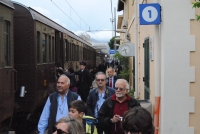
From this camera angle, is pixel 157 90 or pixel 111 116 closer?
pixel 111 116

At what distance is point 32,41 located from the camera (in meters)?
9.75

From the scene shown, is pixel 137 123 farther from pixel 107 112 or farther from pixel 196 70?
pixel 196 70

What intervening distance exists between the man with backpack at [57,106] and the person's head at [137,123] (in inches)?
102

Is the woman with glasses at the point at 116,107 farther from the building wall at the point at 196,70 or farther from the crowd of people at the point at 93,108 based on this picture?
the building wall at the point at 196,70

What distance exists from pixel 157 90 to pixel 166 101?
46 cm

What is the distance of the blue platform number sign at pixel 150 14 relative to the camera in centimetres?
769

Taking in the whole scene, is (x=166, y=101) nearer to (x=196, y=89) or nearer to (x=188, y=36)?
(x=196, y=89)

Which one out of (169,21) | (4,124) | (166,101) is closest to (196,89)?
(166,101)

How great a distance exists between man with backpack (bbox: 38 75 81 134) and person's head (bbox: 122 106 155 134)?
2.59 m

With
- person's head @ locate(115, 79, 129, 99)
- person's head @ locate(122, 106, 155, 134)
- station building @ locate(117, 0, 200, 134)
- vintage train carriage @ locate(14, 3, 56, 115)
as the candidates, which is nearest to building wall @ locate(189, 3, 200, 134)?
station building @ locate(117, 0, 200, 134)

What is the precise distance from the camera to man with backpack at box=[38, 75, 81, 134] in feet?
19.2

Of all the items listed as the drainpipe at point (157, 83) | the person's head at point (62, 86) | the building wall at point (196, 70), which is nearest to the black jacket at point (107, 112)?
the person's head at point (62, 86)

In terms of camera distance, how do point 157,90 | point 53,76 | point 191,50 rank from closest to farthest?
point 191,50 < point 157,90 < point 53,76

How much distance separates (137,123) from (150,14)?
189 inches
